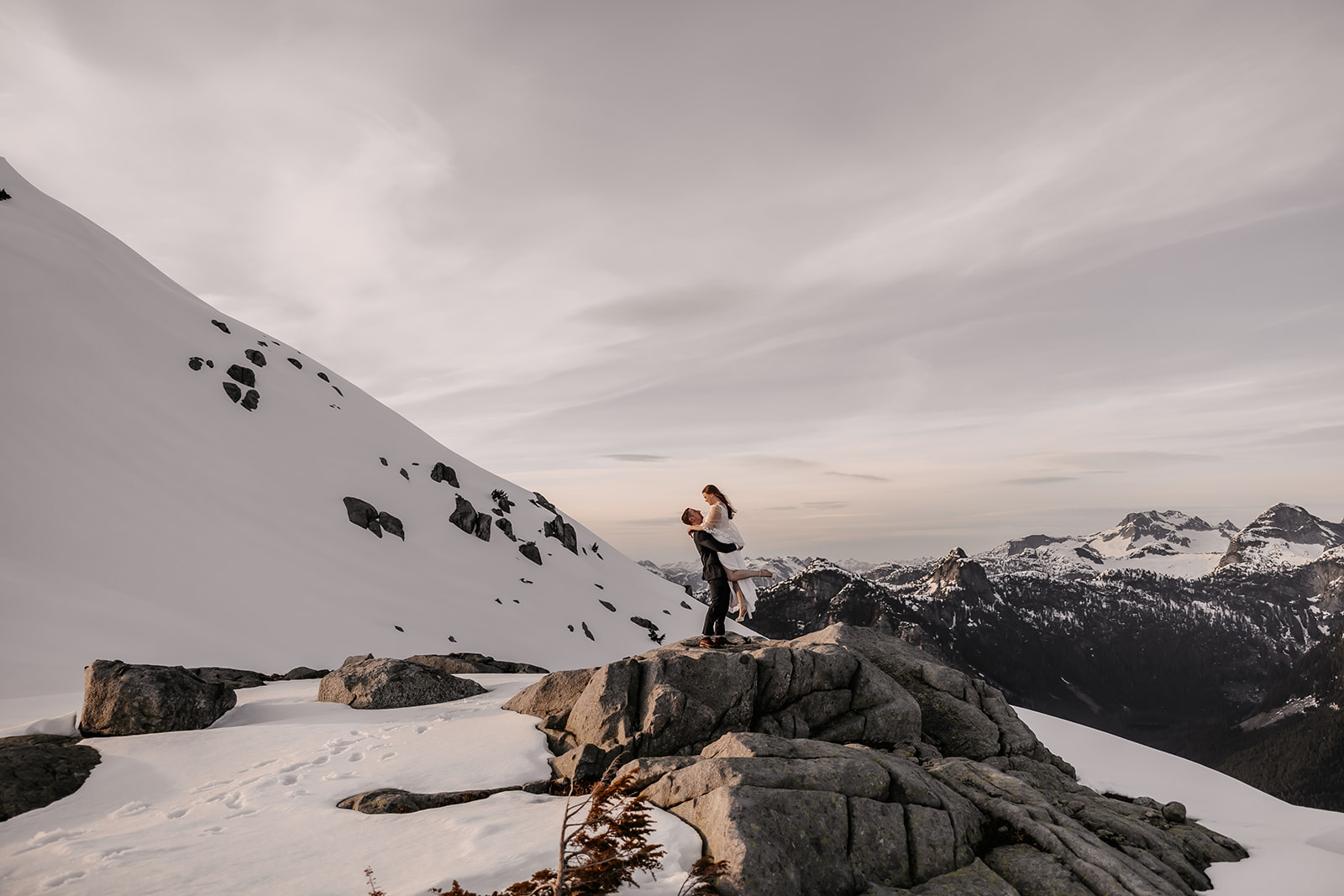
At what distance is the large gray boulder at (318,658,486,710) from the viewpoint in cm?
1622

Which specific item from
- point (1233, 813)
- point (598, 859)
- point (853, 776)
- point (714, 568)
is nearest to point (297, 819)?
point (598, 859)

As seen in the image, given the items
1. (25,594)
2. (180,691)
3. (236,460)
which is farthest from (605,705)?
(236,460)

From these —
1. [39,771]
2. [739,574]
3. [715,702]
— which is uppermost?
[739,574]

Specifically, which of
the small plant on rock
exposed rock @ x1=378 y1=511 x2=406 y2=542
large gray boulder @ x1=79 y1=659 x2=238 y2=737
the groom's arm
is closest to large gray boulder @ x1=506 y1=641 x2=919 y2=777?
the groom's arm

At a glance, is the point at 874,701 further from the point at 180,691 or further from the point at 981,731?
the point at 180,691

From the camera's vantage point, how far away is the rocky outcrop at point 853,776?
26.4ft

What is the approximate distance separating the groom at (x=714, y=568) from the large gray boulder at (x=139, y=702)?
1202cm

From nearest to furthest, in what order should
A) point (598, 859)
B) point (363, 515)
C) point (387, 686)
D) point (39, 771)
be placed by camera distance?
point (598, 859), point (39, 771), point (387, 686), point (363, 515)

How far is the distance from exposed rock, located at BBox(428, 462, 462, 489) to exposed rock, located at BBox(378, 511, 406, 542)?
12.9m

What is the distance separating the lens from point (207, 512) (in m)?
42.5

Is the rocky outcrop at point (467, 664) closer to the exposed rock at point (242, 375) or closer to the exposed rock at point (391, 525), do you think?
the exposed rock at point (391, 525)

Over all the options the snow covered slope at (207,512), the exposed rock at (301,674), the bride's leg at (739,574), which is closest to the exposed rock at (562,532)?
the snow covered slope at (207,512)

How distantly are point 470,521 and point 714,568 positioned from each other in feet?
186

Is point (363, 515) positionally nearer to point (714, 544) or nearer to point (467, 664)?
point (467, 664)
